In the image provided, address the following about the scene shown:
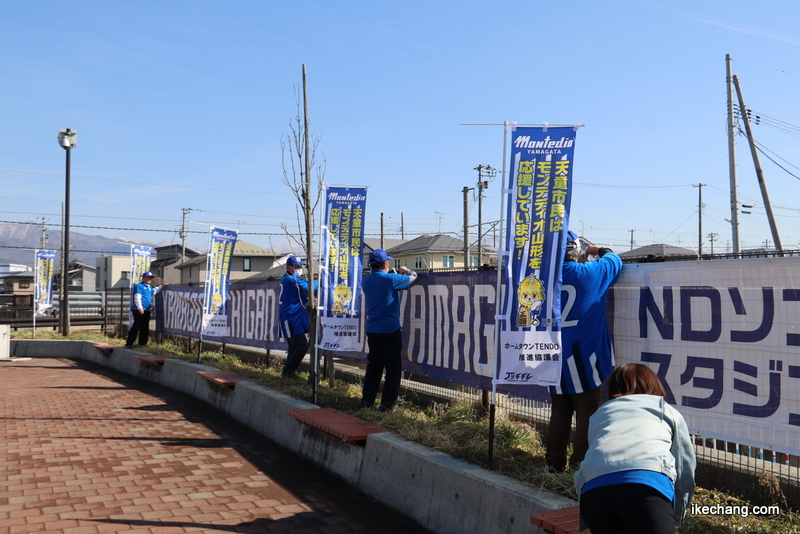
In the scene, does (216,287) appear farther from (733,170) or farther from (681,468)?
(733,170)

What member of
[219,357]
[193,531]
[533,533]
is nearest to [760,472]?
[533,533]

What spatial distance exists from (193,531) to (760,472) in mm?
4121

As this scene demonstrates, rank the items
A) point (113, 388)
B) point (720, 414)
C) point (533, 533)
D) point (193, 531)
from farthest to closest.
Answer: point (113, 388) → point (193, 531) → point (720, 414) → point (533, 533)

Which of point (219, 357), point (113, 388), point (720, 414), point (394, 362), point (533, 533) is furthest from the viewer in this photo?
point (219, 357)

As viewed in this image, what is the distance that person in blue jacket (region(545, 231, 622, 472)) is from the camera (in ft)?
→ 17.3

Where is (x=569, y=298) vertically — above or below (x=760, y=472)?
above

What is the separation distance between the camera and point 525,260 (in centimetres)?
530

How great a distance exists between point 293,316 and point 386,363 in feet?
11.1

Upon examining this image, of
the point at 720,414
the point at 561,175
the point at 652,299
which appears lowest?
the point at 720,414

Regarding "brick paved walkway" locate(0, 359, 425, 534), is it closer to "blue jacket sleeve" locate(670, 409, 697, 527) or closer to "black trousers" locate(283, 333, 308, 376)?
"black trousers" locate(283, 333, 308, 376)

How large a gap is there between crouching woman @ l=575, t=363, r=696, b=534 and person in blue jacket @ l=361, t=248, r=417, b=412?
4.88 meters

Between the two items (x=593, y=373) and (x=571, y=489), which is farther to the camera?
(x=593, y=373)

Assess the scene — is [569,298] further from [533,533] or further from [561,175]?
[533,533]

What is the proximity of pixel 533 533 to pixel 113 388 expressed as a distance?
10606mm
